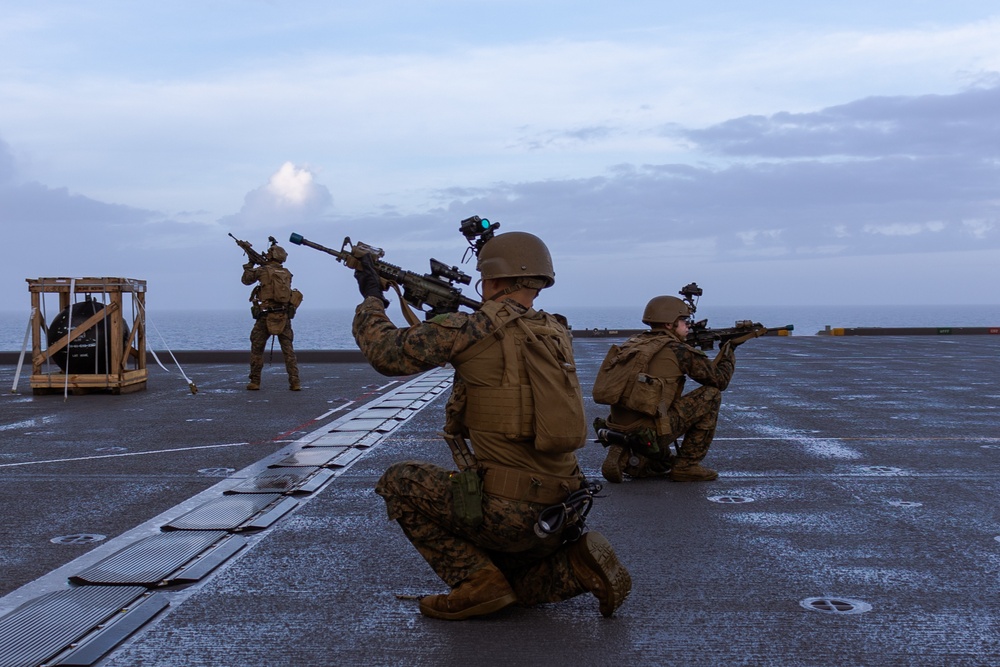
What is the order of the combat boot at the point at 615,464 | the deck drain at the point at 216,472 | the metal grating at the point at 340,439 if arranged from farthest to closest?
the metal grating at the point at 340,439 < the deck drain at the point at 216,472 < the combat boot at the point at 615,464

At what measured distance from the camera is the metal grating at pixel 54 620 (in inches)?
165

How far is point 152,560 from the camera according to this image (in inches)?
222

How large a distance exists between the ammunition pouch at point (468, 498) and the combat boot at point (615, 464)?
358 cm

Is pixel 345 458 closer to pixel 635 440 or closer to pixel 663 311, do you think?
pixel 635 440

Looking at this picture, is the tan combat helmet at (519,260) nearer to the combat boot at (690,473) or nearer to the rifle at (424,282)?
the rifle at (424,282)

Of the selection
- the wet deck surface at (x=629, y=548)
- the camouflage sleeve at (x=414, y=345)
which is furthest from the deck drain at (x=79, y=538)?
the camouflage sleeve at (x=414, y=345)

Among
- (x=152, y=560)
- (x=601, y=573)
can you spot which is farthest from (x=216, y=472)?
(x=601, y=573)

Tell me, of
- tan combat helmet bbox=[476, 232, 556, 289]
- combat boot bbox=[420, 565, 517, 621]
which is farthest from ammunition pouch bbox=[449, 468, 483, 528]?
tan combat helmet bbox=[476, 232, 556, 289]

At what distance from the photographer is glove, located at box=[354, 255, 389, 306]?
5.20m

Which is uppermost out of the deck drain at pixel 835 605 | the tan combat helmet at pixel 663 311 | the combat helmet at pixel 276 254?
the combat helmet at pixel 276 254

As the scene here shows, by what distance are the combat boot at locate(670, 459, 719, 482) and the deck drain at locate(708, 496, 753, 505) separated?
2.15ft

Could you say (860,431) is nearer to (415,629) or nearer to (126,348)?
(415,629)

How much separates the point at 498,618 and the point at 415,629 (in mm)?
417

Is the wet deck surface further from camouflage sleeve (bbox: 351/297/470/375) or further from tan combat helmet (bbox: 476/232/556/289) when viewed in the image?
tan combat helmet (bbox: 476/232/556/289)
